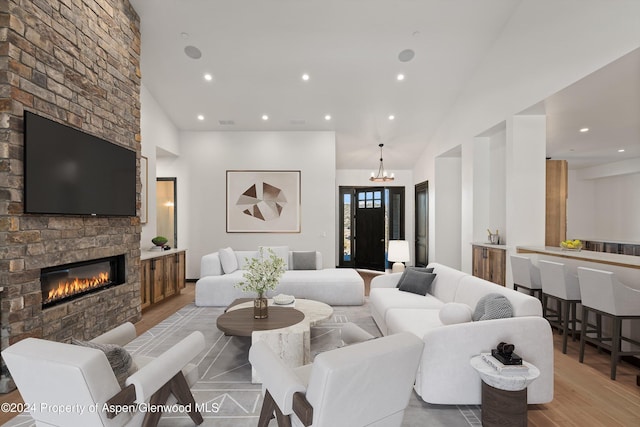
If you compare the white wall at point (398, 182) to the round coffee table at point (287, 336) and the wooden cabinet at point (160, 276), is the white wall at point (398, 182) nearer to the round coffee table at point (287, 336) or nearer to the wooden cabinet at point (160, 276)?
the wooden cabinet at point (160, 276)

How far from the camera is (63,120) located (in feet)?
10.0

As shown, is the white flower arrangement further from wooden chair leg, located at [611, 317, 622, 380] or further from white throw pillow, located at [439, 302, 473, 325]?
wooden chair leg, located at [611, 317, 622, 380]

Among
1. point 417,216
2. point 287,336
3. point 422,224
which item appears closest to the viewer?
point 287,336

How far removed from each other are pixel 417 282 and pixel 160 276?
13.0ft

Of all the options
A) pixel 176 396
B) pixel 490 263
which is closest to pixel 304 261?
pixel 490 263

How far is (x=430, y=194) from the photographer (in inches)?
299

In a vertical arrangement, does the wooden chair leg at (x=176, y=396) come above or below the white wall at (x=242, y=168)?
below

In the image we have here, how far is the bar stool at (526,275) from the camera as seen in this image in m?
4.01

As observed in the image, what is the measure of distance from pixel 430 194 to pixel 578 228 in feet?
16.5

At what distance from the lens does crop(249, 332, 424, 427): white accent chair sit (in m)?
→ 1.37

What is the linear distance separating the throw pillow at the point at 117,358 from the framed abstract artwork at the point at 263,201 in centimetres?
531

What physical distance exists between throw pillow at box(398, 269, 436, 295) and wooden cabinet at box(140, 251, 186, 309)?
3.66 m

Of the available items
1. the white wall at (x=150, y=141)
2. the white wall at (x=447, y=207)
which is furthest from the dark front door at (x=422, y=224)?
the white wall at (x=150, y=141)

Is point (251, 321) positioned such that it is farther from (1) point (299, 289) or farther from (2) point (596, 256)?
(2) point (596, 256)
